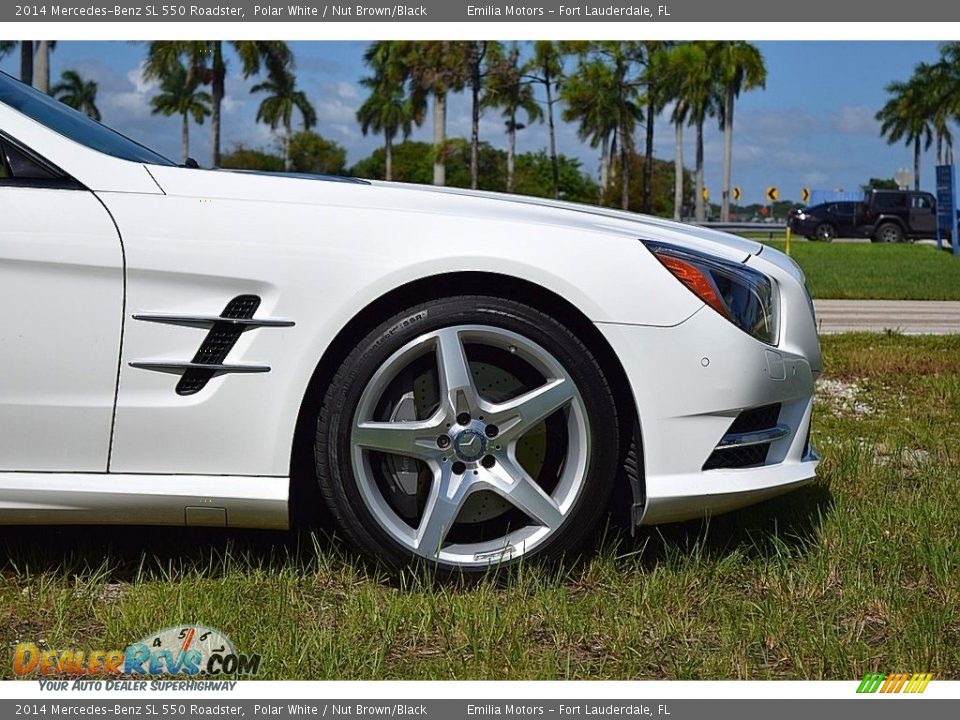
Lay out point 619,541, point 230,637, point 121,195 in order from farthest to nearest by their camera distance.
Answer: point 619,541, point 121,195, point 230,637

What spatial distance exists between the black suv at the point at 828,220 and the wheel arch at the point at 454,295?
1500 inches

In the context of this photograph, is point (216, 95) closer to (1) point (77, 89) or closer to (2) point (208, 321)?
(1) point (77, 89)

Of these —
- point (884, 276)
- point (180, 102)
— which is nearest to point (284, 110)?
point (180, 102)

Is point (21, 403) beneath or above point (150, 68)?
beneath

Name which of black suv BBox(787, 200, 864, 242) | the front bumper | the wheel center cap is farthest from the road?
black suv BBox(787, 200, 864, 242)

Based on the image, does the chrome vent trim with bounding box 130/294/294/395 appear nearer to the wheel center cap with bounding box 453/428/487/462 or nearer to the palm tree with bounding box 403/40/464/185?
the wheel center cap with bounding box 453/428/487/462

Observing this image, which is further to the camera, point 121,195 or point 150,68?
point 150,68

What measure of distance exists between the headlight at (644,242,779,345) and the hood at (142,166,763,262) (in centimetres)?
6

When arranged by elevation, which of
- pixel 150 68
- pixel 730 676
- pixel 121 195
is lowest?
pixel 730 676

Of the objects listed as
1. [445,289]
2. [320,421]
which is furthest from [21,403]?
[445,289]

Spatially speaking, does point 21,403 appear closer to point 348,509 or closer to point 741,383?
point 348,509

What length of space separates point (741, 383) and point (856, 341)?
19.2 ft

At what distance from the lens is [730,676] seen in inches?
95.7

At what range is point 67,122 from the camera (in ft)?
10.0
